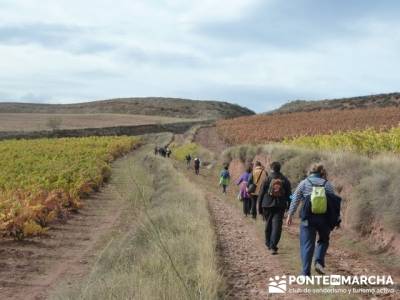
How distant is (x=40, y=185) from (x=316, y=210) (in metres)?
20.5

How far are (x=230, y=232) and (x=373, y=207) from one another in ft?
11.4

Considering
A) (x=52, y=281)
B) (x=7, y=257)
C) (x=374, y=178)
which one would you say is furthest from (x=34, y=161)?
(x=374, y=178)

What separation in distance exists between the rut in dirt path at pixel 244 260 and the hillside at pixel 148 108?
13829 centimetres

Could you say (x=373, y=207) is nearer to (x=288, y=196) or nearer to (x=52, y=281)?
(x=288, y=196)

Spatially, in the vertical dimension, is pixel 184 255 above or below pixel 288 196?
below

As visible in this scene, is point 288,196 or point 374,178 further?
point 374,178

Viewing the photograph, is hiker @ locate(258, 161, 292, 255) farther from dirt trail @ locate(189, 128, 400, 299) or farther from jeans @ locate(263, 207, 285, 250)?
dirt trail @ locate(189, 128, 400, 299)

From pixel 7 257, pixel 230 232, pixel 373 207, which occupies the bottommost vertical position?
pixel 7 257

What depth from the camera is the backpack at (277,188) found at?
1041cm

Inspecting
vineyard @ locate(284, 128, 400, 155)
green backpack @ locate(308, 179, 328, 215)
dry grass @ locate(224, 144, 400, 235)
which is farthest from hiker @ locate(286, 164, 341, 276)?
vineyard @ locate(284, 128, 400, 155)

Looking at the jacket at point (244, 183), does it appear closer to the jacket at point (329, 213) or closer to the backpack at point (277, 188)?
the backpack at point (277, 188)

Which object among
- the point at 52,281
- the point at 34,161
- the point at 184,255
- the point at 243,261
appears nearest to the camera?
the point at 184,255

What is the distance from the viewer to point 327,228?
827 centimetres

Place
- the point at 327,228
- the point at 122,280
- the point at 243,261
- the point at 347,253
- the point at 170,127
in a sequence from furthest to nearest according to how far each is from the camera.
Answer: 1. the point at 170,127
2. the point at 347,253
3. the point at 243,261
4. the point at 327,228
5. the point at 122,280
